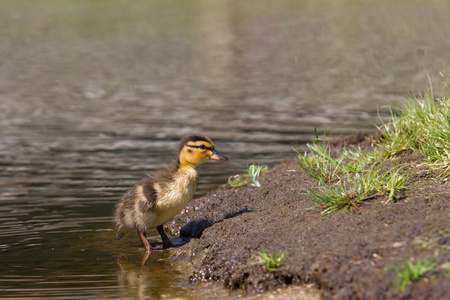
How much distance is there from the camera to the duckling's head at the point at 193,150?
7.22 metres

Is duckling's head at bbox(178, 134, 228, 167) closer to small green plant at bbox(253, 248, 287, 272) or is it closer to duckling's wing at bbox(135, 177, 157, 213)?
duckling's wing at bbox(135, 177, 157, 213)

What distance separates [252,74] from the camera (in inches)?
853

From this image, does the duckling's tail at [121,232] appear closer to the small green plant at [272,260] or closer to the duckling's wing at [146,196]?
the duckling's wing at [146,196]

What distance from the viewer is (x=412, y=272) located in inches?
178

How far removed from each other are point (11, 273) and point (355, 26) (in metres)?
27.1

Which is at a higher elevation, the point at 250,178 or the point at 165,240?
the point at 250,178

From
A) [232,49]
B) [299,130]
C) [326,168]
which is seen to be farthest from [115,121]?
[232,49]

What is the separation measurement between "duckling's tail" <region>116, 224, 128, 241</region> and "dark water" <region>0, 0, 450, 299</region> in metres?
0.10

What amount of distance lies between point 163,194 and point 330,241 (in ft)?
7.21

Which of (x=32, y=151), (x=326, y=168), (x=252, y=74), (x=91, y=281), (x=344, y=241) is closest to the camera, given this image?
(x=344, y=241)

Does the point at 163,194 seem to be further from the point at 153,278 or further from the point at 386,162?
the point at 386,162

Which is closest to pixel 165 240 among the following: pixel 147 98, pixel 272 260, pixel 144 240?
pixel 144 240

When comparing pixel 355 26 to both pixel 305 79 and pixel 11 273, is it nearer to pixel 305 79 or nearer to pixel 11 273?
pixel 305 79

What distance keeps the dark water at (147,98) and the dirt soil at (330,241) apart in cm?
48
